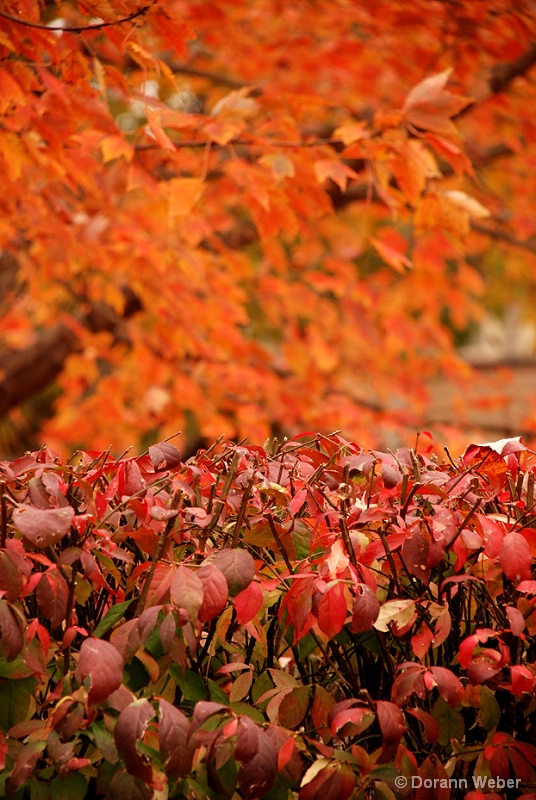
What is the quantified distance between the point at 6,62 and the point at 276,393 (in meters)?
3.93

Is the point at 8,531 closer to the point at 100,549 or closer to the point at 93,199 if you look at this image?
the point at 100,549

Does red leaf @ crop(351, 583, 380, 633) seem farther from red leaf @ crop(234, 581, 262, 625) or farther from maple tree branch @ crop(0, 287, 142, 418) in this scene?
maple tree branch @ crop(0, 287, 142, 418)


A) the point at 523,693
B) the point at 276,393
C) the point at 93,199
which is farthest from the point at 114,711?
the point at 276,393

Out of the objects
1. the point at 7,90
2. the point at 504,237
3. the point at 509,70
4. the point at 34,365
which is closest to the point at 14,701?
the point at 7,90

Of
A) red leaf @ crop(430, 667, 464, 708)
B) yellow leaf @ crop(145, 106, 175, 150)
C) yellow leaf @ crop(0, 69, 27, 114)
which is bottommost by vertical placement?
red leaf @ crop(430, 667, 464, 708)

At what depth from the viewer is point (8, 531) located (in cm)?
164

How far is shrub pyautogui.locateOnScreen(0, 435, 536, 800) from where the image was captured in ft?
4.59

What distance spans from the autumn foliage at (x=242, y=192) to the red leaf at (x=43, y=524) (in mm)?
1591

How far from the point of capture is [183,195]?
3020 millimetres

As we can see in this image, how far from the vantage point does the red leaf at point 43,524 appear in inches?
54.7

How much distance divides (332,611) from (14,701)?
60 cm

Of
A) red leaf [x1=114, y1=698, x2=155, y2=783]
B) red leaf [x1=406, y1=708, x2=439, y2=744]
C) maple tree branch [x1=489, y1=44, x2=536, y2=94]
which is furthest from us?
maple tree branch [x1=489, y1=44, x2=536, y2=94]

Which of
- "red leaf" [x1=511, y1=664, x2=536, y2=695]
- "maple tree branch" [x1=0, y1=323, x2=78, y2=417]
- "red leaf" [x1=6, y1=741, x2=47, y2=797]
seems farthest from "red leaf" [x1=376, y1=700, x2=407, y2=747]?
"maple tree branch" [x1=0, y1=323, x2=78, y2=417]

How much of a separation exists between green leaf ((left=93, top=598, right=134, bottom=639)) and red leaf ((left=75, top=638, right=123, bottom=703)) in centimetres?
16
